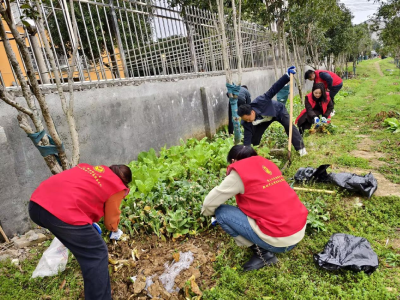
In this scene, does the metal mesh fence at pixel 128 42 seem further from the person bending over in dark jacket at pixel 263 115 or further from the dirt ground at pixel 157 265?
the dirt ground at pixel 157 265

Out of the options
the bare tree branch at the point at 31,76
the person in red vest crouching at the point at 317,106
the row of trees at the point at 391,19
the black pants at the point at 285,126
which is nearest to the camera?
the bare tree branch at the point at 31,76

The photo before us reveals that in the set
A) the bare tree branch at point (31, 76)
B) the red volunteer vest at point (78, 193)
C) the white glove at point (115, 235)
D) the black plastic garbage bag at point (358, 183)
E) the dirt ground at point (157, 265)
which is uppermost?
the bare tree branch at point (31, 76)

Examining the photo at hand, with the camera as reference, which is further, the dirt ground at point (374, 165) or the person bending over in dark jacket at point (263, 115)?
the person bending over in dark jacket at point (263, 115)

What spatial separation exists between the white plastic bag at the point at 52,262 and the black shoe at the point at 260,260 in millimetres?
1966

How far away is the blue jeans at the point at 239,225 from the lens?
248 centimetres

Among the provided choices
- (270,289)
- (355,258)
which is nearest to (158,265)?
(270,289)

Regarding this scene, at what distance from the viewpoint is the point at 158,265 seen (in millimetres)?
2785

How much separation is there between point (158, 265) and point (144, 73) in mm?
4139

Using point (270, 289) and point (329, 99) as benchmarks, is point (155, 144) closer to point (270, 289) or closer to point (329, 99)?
point (270, 289)

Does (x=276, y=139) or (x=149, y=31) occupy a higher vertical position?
(x=149, y=31)

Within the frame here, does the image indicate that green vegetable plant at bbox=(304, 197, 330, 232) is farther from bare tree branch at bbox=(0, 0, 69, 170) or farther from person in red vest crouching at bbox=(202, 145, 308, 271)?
bare tree branch at bbox=(0, 0, 69, 170)

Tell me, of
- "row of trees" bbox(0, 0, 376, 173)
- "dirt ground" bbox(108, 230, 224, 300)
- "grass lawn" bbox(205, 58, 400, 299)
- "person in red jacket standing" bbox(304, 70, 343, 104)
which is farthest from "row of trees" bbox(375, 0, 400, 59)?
"dirt ground" bbox(108, 230, 224, 300)

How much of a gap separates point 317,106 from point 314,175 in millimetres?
3340

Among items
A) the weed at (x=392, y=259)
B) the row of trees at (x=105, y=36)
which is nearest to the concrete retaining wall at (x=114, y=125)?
the row of trees at (x=105, y=36)
